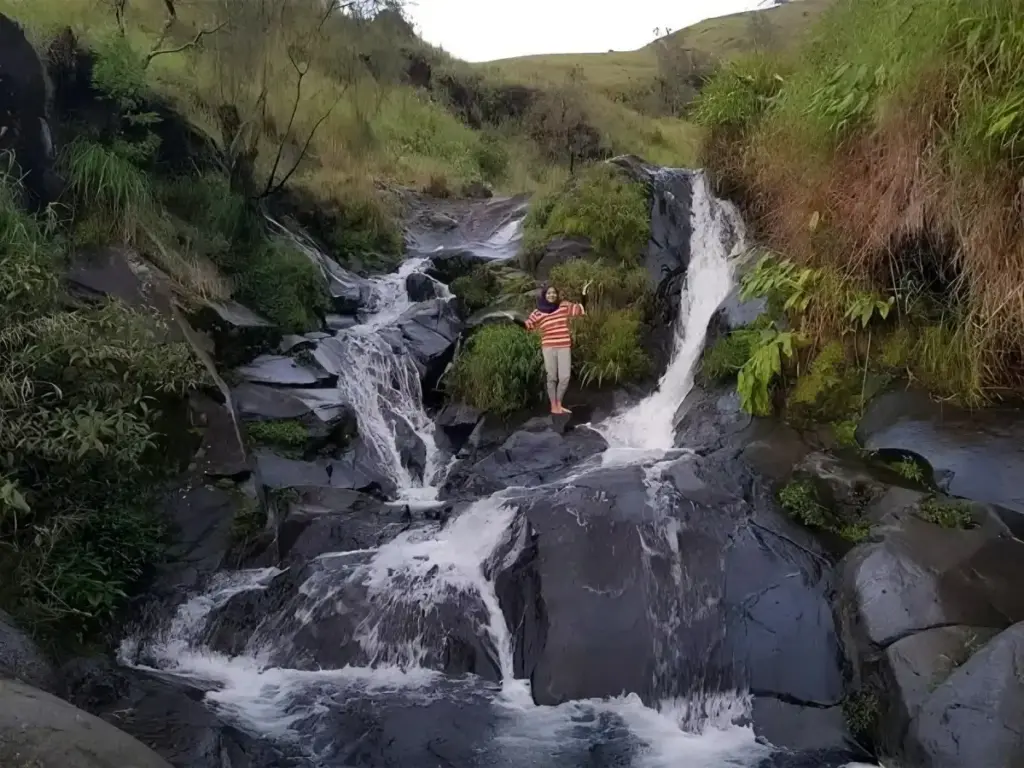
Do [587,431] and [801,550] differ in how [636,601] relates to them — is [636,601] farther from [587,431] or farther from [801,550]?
[587,431]

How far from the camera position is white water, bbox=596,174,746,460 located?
33.4ft

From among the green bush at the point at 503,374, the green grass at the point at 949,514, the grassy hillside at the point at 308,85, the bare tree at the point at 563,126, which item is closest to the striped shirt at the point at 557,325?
the green bush at the point at 503,374

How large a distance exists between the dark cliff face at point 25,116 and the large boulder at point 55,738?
661 cm

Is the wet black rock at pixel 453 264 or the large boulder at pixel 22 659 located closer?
the large boulder at pixel 22 659

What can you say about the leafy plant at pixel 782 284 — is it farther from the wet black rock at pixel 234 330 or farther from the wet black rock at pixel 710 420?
the wet black rock at pixel 234 330

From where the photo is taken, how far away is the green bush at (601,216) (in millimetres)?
12602

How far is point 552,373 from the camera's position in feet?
34.2

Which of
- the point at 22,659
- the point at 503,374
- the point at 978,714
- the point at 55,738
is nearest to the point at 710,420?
the point at 503,374

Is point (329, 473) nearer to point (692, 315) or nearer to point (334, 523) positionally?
point (334, 523)

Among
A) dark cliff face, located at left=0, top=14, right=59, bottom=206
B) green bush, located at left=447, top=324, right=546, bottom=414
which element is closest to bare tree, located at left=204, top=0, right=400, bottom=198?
dark cliff face, located at left=0, top=14, right=59, bottom=206

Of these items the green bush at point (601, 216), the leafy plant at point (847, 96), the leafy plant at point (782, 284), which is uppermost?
the leafy plant at point (847, 96)

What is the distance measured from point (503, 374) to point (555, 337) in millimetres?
923

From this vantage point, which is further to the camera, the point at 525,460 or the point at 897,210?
the point at 525,460

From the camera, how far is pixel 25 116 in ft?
29.8
